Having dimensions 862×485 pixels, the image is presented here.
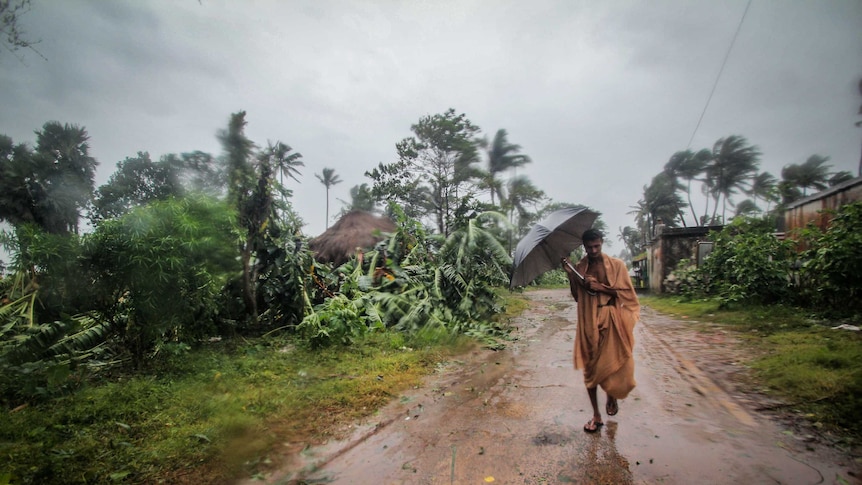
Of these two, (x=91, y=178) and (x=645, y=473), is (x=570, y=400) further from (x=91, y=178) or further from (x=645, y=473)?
(x=91, y=178)

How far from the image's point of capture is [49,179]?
200 inches

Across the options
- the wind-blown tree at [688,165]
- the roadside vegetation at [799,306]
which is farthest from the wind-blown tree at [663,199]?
the roadside vegetation at [799,306]

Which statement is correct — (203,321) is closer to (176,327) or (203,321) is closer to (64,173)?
(176,327)

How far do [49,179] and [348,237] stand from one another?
603 centimetres

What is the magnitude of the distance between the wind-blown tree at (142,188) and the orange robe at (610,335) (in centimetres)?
483

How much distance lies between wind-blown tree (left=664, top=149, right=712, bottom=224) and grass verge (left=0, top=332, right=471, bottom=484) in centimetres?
4183

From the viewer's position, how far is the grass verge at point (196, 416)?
8.73 ft

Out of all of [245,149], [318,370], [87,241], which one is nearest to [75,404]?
[87,241]

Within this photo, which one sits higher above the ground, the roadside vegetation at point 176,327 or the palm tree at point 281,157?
the palm tree at point 281,157

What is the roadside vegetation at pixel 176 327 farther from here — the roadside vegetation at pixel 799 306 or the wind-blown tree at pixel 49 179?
the roadside vegetation at pixel 799 306

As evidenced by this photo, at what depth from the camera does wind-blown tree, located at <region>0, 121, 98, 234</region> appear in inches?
159

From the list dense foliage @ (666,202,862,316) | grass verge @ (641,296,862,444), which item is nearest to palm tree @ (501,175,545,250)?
dense foliage @ (666,202,862,316)

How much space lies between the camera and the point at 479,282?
8938 mm

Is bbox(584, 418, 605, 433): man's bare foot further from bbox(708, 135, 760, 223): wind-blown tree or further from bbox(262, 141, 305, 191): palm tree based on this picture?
bbox(708, 135, 760, 223): wind-blown tree
